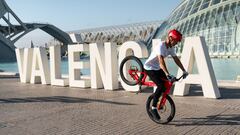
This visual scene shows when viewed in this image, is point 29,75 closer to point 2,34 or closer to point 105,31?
point 2,34

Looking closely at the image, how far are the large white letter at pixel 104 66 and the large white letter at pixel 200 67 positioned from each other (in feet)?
8.58

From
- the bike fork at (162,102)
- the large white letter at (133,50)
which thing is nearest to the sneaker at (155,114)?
the bike fork at (162,102)

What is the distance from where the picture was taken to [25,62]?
632 inches

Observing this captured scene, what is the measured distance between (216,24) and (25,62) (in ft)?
84.0

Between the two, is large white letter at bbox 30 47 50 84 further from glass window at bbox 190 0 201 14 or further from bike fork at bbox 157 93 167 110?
glass window at bbox 190 0 201 14

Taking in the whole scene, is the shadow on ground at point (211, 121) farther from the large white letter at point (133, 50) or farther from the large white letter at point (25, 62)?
the large white letter at point (25, 62)

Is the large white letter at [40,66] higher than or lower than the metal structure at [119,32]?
lower

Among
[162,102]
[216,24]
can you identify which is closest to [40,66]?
[162,102]

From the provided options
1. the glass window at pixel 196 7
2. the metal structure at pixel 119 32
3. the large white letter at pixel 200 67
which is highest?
the metal structure at pixel 119 32

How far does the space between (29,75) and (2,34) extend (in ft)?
267

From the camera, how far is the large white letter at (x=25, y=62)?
15837 millimetres

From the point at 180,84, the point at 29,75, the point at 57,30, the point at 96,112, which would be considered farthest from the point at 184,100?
the point at 57,30

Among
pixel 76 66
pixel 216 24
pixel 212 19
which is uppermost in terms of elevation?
pixel 212 19

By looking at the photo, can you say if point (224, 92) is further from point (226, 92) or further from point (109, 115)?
point (109, 115)
